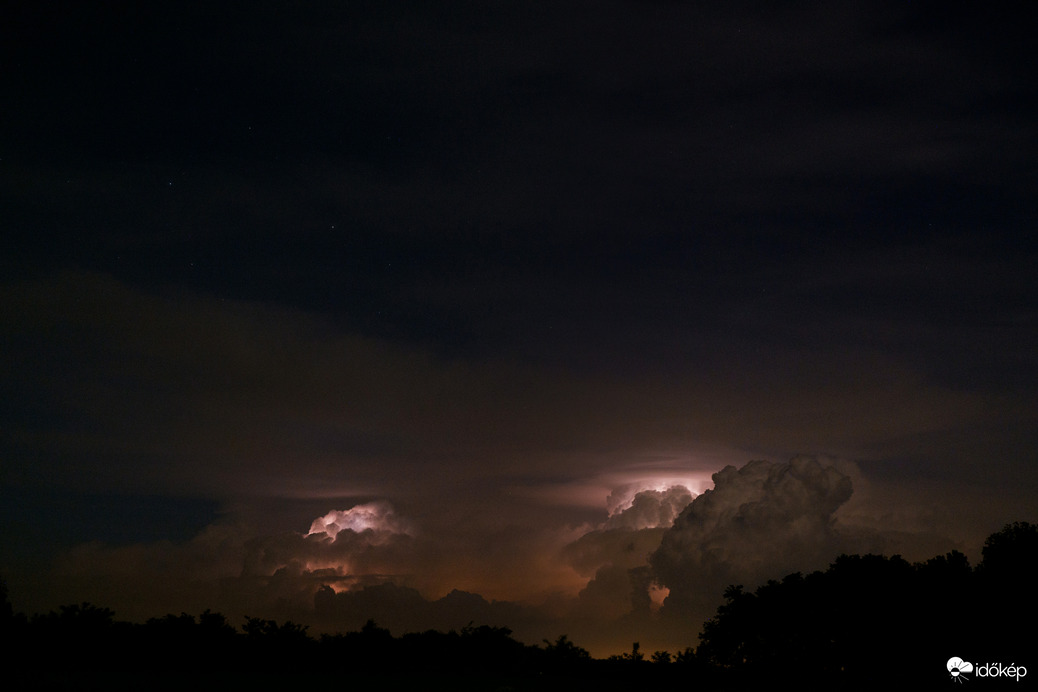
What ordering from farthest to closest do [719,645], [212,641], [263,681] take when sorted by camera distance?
[212,641]
[719,645]
[263,681]

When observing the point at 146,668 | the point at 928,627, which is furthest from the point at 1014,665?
the point at 146,668

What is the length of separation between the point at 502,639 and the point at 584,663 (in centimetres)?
→ 4579

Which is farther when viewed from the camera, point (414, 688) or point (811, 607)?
point (811, 607)

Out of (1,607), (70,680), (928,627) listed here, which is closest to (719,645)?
(928,627)

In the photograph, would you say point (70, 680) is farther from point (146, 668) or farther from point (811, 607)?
point (811, 607)

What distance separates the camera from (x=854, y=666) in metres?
91.4

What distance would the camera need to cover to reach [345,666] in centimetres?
13125

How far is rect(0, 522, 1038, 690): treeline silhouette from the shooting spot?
82.6 m

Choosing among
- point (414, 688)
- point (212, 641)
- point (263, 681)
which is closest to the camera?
point (414, 688)

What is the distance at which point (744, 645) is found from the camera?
103 m

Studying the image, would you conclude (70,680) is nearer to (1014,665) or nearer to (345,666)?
(345,666)

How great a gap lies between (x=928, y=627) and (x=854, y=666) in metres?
9.99

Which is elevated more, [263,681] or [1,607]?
[1,607]

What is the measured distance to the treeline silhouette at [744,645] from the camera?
82.6 m
